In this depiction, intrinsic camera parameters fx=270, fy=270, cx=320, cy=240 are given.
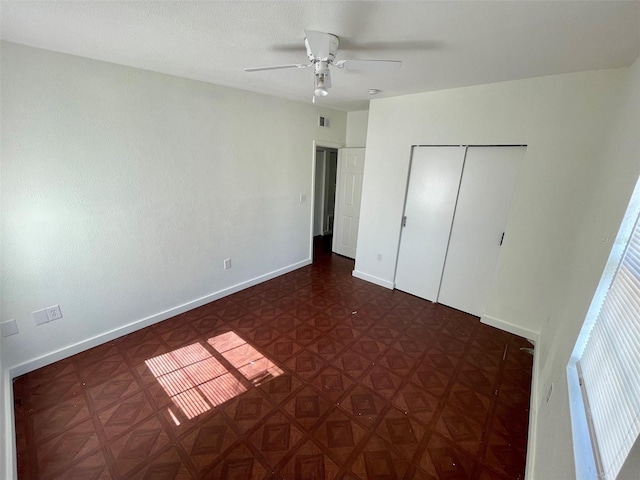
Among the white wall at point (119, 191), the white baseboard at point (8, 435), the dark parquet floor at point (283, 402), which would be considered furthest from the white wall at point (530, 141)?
the white baseboard at point (8, 435)

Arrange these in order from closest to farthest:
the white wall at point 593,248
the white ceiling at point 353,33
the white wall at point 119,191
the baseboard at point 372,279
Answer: the white wall at point 593,248 → the white ceiling at point 353,33 → the white wall at point 119,191 → the baseboard at point 372,279

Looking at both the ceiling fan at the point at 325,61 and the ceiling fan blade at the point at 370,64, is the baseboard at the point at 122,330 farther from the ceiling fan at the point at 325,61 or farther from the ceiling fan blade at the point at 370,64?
the ceiling fan blade at the point at 370,64

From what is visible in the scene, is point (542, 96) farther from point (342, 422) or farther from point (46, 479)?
point (46, 479)

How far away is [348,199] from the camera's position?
465 centimetres

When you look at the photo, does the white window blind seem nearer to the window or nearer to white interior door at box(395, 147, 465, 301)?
the window

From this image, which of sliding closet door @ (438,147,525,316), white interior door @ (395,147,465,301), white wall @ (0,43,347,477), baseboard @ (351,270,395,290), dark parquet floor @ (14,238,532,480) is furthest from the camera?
baseboard @ (351,270,395,290)

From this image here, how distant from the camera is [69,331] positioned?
7.58 feet

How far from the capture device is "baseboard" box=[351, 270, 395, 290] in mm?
3754

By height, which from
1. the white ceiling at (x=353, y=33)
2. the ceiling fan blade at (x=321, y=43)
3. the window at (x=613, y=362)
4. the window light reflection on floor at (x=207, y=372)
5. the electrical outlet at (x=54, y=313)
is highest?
the white ceiling at (x=353, y=33)

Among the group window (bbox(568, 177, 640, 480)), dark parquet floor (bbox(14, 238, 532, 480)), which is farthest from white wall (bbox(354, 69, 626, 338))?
window (bbox(568, 177, 640, 480))

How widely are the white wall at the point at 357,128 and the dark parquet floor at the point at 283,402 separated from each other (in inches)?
111

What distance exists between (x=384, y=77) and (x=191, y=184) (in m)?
2.15

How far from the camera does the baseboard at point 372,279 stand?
3.75 meters

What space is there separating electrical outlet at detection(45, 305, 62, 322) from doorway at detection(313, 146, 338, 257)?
11.8ft
